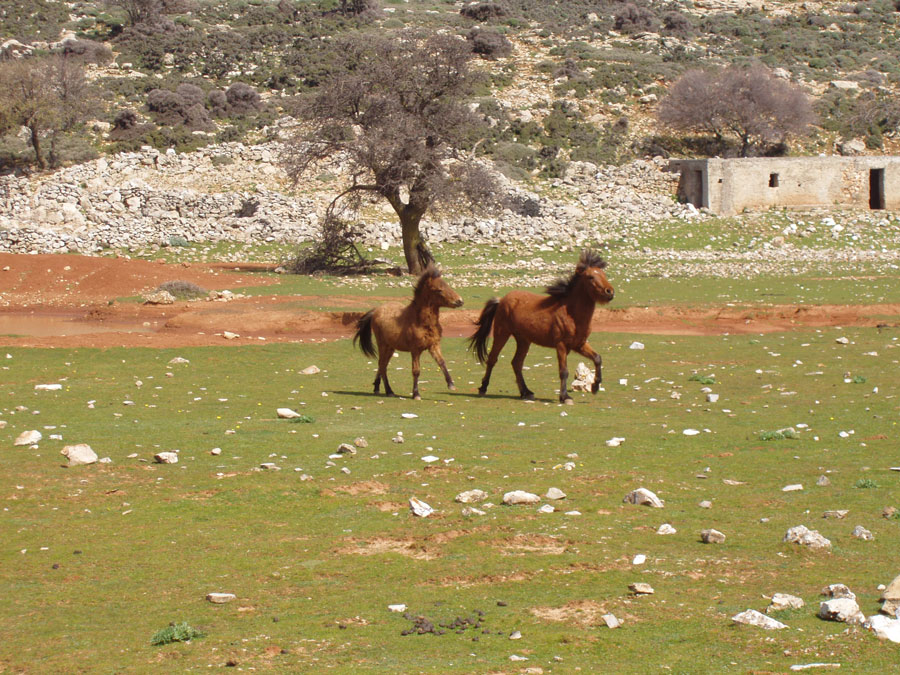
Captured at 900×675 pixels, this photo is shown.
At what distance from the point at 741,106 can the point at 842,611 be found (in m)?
61.5

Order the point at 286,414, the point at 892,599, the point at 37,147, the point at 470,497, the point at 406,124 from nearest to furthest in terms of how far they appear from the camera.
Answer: the point at 892,599 → the point at 470,497 → the point at 286,414 → the point at 406,124 → the point at 37,147

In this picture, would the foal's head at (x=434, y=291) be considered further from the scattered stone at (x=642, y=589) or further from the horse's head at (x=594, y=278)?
the scattered stone at (x=642, y=589)

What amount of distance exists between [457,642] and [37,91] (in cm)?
5739

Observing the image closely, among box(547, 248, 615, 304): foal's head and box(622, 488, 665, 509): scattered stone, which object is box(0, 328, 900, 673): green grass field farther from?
box(547, 248, 615, 304): foal's head

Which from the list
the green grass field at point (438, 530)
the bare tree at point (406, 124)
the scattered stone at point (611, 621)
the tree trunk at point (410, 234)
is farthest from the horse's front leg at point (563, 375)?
the tree trunk at point (410, 234)

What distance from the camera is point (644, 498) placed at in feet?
33.7

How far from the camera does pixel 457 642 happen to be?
702cm

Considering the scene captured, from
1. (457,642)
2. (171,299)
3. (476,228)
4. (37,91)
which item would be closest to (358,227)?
(476,228)

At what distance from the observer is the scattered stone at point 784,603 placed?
7223mm

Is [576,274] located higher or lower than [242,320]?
higher

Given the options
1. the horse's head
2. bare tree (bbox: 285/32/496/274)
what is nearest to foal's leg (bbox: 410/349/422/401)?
the horse's head

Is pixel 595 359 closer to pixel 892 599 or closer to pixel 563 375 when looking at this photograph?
pixel 563 375

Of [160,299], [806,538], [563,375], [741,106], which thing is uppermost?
[741,106]

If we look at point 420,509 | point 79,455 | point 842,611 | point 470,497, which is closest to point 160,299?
point 79,455
